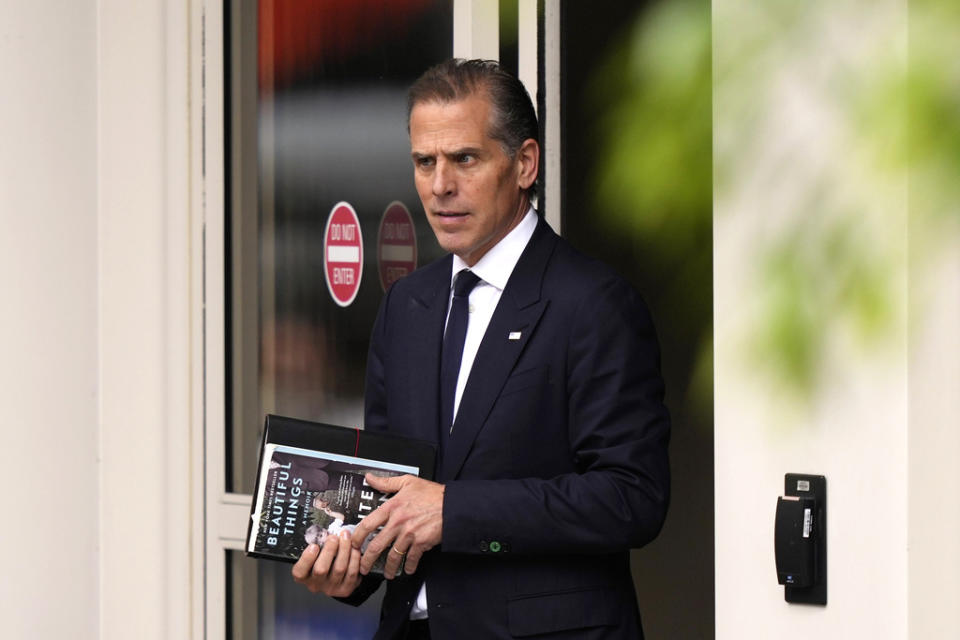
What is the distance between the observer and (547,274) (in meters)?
2.32

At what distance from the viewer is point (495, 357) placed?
7.43 feet

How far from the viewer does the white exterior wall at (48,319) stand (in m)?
3.38

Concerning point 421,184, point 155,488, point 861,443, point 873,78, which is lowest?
point 155,488

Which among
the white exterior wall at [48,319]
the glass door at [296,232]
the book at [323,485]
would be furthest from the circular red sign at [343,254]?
the book at [323,485]

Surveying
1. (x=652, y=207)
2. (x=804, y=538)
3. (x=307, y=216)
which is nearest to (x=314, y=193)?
(x=307, y=216)

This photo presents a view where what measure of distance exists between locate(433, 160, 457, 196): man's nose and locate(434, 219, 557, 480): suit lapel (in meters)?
0.19

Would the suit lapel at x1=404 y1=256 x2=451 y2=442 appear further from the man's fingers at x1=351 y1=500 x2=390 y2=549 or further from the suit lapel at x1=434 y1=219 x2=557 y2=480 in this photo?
the man's fingers at x1=351 y1=500 x2=390 y2=549

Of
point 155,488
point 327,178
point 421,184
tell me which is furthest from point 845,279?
point 155,488

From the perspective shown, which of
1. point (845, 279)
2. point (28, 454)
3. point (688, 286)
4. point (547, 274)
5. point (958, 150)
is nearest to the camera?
point (958, 150)

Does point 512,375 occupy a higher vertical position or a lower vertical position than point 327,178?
lower

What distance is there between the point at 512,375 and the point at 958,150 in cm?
104

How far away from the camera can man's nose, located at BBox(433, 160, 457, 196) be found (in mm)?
2301

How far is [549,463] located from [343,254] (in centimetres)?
136

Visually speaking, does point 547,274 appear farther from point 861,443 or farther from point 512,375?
point 861,443
